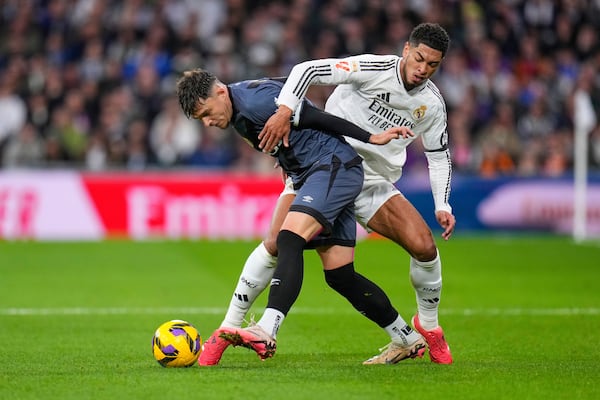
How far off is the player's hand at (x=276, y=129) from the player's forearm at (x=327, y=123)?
190mm

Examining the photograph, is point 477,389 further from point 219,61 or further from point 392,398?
point 219,61

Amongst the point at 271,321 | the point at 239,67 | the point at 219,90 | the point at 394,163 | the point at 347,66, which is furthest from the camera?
the point at 239,67

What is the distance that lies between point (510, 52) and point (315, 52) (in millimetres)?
4558

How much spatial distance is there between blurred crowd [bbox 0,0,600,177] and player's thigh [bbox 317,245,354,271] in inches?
486

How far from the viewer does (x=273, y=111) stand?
7191 mm

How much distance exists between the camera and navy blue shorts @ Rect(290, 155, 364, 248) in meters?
7.12

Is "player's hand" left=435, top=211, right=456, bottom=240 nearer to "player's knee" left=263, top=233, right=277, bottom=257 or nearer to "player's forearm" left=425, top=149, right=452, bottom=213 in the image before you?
"player's forearm" left=425, top=149, right=452, bottom=213

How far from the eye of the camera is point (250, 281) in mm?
7625

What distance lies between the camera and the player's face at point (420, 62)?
7.60 meters

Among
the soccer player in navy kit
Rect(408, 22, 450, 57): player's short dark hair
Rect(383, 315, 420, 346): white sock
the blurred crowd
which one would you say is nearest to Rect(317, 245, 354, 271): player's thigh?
the soccer player in navy kit

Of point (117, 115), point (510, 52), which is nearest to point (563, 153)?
point (510, 52)

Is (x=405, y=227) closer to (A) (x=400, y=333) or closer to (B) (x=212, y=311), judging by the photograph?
(A) (x=400, y=333)

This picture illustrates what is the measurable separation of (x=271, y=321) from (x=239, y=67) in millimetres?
15128

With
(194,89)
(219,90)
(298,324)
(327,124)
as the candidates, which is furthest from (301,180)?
(298,324)
